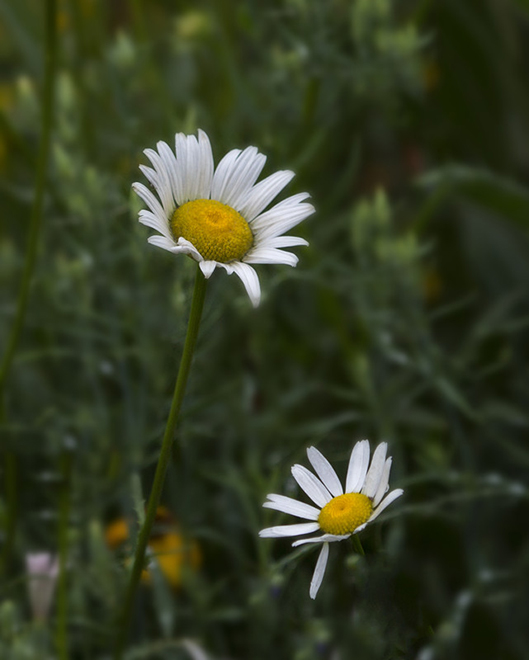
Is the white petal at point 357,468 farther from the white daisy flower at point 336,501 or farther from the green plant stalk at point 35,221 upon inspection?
the green plant stalk at point 35,221

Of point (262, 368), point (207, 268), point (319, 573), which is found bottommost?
point (319, 573)

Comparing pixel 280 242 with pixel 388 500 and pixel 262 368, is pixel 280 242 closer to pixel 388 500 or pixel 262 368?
pixel 388 500

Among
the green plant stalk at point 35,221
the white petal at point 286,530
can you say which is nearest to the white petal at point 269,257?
the white petal at point 286,530

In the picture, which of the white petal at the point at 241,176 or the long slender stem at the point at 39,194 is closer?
the white petal at the point at 241,176

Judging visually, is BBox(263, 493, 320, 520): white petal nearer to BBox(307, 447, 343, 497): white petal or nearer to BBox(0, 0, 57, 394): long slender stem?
BBox(307, 447, 343, 497): white petal

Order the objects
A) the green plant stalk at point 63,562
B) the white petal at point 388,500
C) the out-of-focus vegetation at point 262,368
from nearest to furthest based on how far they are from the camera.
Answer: the white petal at point 388,500 → the green plant stalk at point 63,562 → the out-of-focus vegetation at point 262,368

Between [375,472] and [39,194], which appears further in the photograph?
[39,194]

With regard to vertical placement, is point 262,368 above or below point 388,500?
above


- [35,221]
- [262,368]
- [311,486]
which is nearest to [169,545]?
[262,368]
